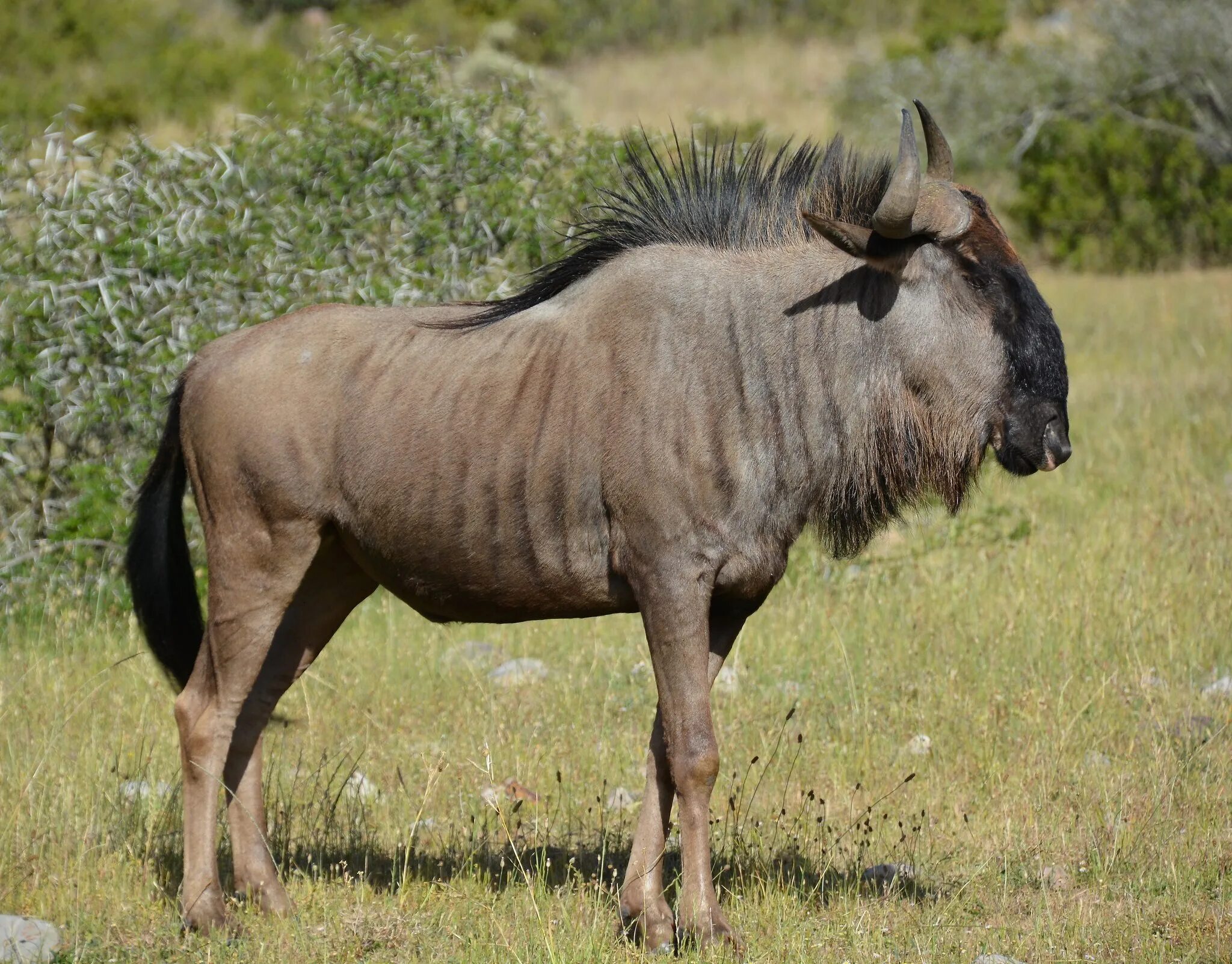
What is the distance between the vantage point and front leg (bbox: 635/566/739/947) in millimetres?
4293

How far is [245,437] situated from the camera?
4.75 meters

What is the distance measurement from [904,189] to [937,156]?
477mm

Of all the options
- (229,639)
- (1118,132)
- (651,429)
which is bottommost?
(229,639)

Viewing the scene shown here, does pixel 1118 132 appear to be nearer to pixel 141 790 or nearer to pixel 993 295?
pixel 993 295

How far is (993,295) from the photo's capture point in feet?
14.1

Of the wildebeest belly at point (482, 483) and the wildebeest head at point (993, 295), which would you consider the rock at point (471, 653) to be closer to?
Result: the wildebeest belly at point (482, 483)

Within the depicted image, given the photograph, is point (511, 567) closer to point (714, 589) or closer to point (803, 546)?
point (714, 589)

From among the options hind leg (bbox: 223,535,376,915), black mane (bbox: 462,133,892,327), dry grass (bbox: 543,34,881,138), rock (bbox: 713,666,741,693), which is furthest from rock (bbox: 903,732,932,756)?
dry grass (bbox: 543,34,881,138)

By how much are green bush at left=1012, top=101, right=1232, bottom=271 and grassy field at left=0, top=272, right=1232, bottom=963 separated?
11.9m

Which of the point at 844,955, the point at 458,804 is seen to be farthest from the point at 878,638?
the point at 844,955

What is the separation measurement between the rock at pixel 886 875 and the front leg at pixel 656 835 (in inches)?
33.3

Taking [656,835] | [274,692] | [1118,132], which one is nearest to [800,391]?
[656,835]

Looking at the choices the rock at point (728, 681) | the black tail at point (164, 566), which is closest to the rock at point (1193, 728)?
the rock at point (728, 681)

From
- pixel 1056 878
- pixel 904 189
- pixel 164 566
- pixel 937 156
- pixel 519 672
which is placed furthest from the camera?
pixel 519 672
